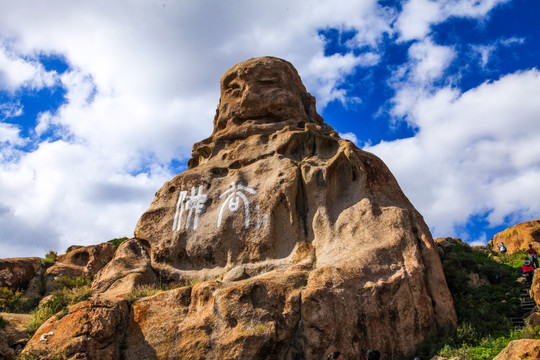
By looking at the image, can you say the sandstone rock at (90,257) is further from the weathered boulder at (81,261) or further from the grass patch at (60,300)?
the grass patch at (60,300)

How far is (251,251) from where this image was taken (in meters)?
16.9

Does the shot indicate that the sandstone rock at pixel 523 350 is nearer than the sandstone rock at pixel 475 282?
Yes

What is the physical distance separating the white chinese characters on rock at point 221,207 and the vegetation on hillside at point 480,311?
267 inches

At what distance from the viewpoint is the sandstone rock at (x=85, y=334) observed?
12.5m

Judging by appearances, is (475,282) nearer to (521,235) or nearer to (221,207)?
(221,207)

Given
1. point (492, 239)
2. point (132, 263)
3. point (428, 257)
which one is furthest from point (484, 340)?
point (492, 239)

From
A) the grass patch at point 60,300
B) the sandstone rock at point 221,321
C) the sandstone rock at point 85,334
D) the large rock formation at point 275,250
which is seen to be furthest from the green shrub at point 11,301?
the sandstone rock at point 221,321

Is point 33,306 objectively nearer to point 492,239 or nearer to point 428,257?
point 428,257

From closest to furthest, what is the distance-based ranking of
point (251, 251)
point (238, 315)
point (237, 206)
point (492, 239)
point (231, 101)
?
point (238, 315), point (251, 251), point (237, 206), point (231, 101), point (492, 239)

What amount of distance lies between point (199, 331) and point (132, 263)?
5575 millimetres

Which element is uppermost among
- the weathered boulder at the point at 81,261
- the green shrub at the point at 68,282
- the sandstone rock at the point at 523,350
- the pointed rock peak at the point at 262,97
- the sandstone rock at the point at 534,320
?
the pointed rock peak at the point at 262,97

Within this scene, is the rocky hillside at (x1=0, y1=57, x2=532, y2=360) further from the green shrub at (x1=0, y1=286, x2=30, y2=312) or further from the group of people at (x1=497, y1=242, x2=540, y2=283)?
the group of people at (x1=497, y1=242, x2=540, y2=283)

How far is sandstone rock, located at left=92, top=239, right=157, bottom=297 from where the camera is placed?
16.0 meters

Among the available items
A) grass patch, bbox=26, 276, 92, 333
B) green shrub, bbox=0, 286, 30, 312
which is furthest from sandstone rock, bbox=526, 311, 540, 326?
green shrub, bbox=0, 286, 30, 312
